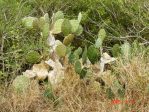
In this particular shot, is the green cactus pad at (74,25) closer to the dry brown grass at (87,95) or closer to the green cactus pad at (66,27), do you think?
the green cactus pad at (66,27)

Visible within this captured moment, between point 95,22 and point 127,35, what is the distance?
63cm

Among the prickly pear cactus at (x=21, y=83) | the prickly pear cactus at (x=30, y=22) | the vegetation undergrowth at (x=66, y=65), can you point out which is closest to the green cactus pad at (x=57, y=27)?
the vegetation undergrowth at (x=66, y=65)

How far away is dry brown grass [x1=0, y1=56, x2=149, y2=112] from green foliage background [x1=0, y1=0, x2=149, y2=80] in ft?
1.68

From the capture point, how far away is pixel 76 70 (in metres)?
6.23

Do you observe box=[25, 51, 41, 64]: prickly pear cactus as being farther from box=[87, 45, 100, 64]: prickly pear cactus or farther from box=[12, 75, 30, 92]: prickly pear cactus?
box=[87, 45, 100, 64]: prickly pear cactus

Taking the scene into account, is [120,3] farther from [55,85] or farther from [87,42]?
[55,85]

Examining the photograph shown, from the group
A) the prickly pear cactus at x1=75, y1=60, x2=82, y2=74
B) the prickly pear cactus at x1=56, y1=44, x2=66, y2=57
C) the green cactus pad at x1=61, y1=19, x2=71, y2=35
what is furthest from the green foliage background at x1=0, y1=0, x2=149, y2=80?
the prickly pear cactus at x1=75, y1=60, x2=82, y2=74

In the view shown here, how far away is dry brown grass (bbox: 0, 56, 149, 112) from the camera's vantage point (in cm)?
568

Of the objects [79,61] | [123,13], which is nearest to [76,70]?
[79,61]

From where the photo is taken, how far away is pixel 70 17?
810 centimetres

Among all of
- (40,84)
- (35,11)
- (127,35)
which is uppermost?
(35,11)

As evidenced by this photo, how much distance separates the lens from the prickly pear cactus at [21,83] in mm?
6039

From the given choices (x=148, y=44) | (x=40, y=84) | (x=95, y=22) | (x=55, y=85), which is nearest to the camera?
(x=55, y=85)

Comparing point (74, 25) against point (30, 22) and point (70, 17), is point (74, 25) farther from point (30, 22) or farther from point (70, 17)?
point (70, 17)
